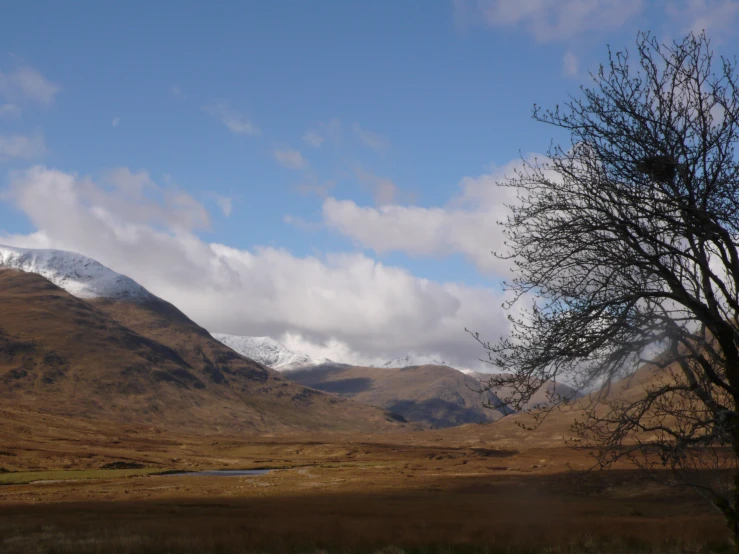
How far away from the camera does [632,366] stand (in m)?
12.2

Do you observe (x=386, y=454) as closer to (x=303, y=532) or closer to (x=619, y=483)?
(x=619, y=483)

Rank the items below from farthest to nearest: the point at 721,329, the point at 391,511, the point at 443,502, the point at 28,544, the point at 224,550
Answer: the point at 443,502
the point at 391,511
the point at 28,544
the point at 224,550
the point at 721,329

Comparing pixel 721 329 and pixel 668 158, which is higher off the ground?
pixel 668 158

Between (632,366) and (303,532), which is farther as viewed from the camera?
(303,532)

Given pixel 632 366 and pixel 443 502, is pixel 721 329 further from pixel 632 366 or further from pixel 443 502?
pixel 443 502

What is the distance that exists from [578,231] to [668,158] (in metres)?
2.18

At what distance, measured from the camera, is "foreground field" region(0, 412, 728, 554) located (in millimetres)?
21844

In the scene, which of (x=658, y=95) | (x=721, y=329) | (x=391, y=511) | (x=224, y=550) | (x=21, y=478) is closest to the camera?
(x=721, y=329)

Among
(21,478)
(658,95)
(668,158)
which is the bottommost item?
(21,478)

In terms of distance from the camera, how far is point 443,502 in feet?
158

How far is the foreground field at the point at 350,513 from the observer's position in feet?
71.7

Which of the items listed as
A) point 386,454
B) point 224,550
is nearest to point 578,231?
point 224,550

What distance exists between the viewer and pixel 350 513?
37562mm

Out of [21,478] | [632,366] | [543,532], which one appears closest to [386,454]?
[21,478]
